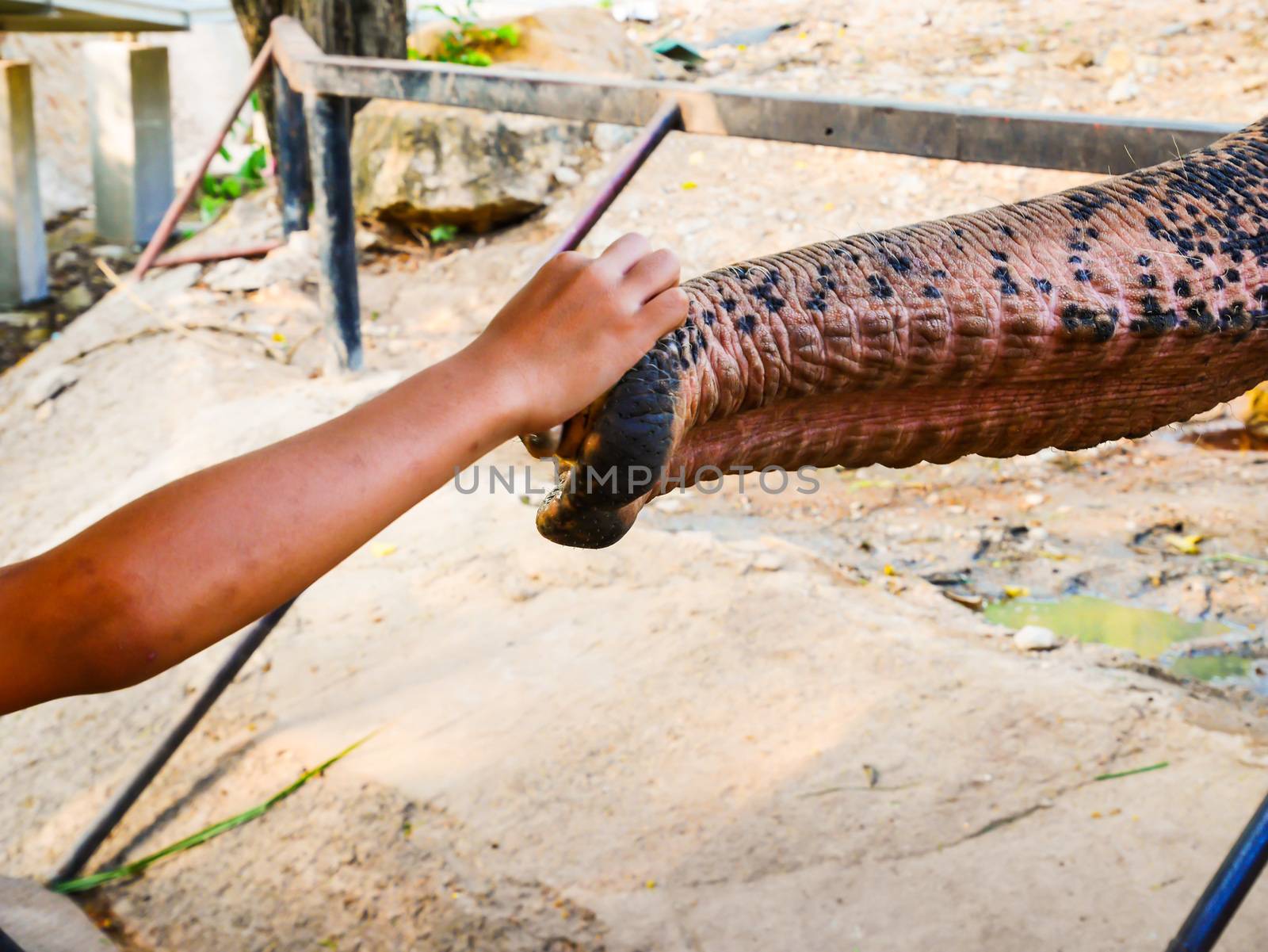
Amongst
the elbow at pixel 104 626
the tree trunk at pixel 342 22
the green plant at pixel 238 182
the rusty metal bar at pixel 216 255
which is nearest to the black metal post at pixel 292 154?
the rusty metal bar at pixel 216 255

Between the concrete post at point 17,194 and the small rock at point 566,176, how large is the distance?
3.18 m

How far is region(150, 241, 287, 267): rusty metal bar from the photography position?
5.91 meters

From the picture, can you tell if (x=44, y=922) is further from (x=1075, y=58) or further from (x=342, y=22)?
(x=1075, y=58)

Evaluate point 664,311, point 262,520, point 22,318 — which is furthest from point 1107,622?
point 22,318

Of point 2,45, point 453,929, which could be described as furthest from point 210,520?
point 2,45

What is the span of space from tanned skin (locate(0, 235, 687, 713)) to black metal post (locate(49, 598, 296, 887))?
1562mm

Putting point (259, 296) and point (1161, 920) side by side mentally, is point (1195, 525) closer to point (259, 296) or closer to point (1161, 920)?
point (1161, 920)

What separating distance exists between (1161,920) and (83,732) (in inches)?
101

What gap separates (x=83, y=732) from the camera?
3.02m

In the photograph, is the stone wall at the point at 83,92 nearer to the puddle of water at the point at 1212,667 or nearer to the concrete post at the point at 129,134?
the concrete post at the point at 129,134

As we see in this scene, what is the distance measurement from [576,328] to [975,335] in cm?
51

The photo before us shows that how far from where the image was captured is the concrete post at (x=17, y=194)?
6.62 meters

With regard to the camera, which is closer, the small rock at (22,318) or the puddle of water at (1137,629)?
the puddle of water at (1137,629)

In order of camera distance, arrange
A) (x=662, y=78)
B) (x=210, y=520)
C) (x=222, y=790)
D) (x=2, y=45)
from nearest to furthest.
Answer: (x=210, y=520), (x=222, y=790), (x=662, y=78), (x=2, y=45)
